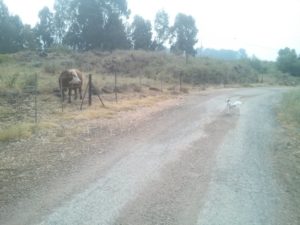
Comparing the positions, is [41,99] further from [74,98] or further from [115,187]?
[115,187]

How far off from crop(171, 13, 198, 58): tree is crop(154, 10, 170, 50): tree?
125 centimetres

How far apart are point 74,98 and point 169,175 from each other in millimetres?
11464

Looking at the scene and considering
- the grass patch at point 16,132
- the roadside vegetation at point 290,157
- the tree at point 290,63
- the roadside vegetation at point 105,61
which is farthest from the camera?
the tree at point 290,63

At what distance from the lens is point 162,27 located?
63.6 metres

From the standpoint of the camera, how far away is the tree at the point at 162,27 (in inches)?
2489

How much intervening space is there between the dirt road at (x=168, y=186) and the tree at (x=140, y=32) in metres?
48.3

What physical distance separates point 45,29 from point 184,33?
2372cm

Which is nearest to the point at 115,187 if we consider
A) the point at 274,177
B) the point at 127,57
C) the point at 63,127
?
the point at 274,177

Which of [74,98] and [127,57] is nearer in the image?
[74,98]

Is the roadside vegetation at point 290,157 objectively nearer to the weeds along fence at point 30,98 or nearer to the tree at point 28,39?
the weeds along fence at point 30,98

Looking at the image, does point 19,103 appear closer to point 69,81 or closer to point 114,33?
point 69,81

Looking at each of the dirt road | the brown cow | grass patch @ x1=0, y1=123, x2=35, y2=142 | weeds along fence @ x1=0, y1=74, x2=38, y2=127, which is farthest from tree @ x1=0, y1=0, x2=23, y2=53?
the dirt road

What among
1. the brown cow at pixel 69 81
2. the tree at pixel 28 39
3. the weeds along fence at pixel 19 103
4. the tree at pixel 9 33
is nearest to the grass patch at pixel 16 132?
the weeds along fence at pixel 19 103

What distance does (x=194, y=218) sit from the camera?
18.1 ft
